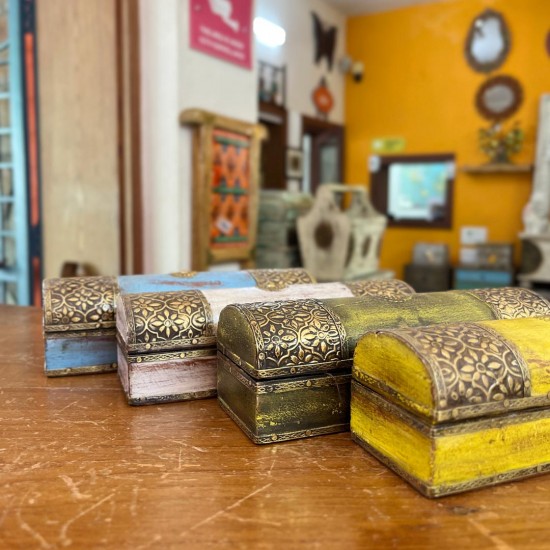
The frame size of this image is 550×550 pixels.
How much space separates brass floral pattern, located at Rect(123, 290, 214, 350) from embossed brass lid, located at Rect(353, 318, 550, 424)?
29cm

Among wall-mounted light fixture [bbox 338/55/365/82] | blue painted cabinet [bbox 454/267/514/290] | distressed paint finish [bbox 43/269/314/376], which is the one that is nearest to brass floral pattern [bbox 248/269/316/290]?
distressed paint finish [bbox 43/269/314/376]

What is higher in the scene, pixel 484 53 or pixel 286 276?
pixel 484 53

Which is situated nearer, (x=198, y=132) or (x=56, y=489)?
(x=56, y=489)

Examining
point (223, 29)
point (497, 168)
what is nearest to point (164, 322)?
Result: point (223, 29)

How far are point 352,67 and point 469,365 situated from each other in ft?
20.1

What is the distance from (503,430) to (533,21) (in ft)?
18.9

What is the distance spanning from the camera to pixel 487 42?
552 centimetres

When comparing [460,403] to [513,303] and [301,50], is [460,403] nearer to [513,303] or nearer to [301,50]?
[513,303]

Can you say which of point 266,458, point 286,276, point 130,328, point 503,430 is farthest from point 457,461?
point 286,276

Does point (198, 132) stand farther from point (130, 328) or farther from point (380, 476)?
point (380, 476)

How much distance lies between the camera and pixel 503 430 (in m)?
0.59

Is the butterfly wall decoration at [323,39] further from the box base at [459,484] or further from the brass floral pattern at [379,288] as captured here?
the box base at [459,484]

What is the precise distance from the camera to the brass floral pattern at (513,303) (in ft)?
2.78

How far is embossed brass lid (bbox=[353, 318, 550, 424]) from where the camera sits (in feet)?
1.83
